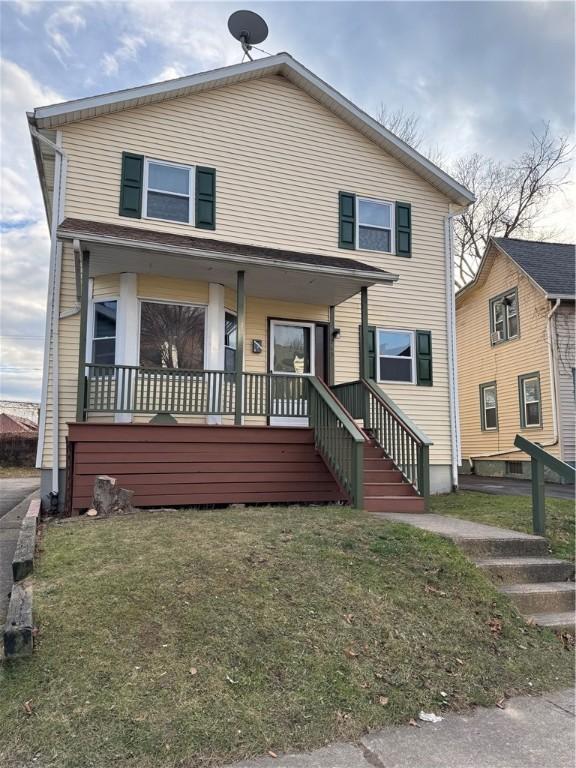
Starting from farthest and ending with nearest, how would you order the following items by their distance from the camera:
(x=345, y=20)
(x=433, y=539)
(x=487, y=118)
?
1. (x=487, y=118)
2. (x=345, y=20)
3. (x=433, y=539)

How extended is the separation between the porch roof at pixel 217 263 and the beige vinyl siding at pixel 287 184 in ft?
2.39

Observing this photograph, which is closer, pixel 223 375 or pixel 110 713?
pixel 110 713

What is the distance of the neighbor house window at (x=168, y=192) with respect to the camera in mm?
9562

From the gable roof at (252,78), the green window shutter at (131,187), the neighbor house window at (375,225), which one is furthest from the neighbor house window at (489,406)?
the green window shutter at (131,187)

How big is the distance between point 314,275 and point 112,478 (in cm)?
460

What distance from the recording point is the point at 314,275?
884 centimetres

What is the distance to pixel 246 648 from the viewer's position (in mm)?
3270

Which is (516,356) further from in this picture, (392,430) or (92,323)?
(92,323)

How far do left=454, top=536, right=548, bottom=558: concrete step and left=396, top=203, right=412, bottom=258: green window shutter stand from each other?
740cm

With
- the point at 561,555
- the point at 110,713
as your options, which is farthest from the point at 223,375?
the point at 110,713

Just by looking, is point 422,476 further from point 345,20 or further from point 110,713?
point 345,20

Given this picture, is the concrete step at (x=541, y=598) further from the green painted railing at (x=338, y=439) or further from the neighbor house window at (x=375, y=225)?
the neighbor house window at (x=375, y=225)

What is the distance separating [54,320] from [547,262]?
47.4ft

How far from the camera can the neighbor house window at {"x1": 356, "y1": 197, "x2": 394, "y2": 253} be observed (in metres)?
11.1
